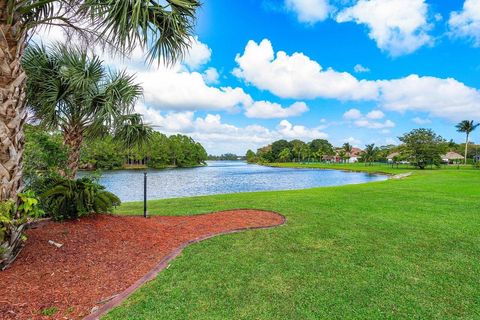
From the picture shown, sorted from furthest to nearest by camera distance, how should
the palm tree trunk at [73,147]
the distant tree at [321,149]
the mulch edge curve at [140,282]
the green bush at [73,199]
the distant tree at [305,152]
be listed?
the distant tree at [305,152], the distant tree at [321,149], the palm tree trunk at [73,147], the green bush at [73,199], the mulch edge curve at [140,282]

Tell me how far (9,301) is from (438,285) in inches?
187

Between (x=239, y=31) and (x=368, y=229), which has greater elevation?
(x=239, y=31)

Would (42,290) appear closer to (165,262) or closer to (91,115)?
(165,262)

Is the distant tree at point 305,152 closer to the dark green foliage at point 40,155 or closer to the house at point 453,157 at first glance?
the house at point 453,157

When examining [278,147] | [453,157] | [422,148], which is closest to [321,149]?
[278,147]

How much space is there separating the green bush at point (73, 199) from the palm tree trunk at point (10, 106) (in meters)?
1.58

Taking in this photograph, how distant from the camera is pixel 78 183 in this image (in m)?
5.03

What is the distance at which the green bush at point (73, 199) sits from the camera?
4.61m

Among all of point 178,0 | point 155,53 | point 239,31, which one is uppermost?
point 239,31

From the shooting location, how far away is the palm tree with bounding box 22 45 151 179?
16.0ft

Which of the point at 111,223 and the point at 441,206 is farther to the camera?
the point at 441,206

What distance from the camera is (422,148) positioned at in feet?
142

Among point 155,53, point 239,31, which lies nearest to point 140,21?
point 155,53

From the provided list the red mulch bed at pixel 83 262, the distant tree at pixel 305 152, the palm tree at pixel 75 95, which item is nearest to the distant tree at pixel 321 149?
the distant tree at pixel 305 152
